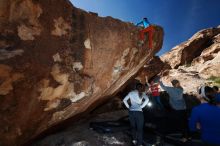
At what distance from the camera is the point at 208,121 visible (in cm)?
387

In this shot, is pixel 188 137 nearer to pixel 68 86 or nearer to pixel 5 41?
pixel 68 86

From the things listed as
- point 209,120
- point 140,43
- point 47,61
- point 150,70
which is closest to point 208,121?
point 209,120

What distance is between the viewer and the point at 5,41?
458 centimetres

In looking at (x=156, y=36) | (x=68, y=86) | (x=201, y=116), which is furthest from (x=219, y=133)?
(x=156, y=36)

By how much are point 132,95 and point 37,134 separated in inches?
107

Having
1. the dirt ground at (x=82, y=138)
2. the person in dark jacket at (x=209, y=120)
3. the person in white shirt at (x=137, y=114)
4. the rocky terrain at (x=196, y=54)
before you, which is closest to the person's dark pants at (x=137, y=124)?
the person in white shirt at (x=137, y=114)

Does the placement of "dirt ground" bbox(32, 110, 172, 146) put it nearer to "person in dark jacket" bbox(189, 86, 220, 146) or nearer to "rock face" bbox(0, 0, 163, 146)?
"rock face" bbox(0, 0, 163, 146)

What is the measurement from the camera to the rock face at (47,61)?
15.2 feet

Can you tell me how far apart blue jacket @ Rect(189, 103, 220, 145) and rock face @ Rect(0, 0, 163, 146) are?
9.71 feet

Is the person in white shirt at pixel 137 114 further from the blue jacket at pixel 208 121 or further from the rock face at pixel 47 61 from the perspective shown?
the blue jacket at pixel 208 121

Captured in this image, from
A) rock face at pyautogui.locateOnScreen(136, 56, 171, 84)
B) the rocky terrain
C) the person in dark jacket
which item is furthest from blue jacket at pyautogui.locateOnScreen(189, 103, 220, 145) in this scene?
the rocky terrain

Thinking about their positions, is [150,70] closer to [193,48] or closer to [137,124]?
[137,124]

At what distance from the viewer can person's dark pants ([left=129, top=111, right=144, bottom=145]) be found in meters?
6.21

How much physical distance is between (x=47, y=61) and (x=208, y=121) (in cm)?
344
